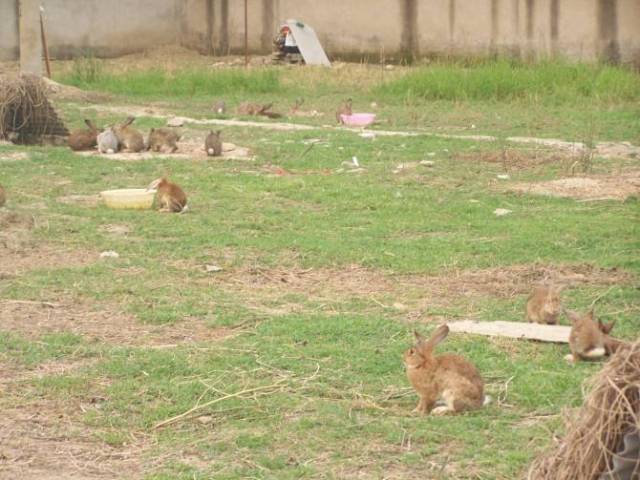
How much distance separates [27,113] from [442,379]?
36.9ft

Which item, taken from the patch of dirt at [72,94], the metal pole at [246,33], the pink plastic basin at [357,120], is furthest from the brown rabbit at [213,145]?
the metal pole at [246,33]

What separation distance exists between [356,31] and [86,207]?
1421 cm

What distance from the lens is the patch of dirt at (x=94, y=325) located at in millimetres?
8117

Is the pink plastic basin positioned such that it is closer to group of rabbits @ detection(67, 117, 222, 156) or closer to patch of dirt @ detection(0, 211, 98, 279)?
group of rabbits @ detection(67, 117, 222, 156)

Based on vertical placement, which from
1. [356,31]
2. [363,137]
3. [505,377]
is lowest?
[505,377]

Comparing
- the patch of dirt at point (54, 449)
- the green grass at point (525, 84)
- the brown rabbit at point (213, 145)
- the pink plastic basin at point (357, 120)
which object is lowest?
the patch of dirt at point (54, 449)

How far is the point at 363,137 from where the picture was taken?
55.3 ft

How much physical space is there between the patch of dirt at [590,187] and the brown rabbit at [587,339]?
585 cm

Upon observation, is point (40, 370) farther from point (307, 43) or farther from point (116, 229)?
point (307, 43)

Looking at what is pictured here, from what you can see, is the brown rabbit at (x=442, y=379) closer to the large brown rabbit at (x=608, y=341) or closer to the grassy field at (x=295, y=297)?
the grassy field at (x=295, y=297)

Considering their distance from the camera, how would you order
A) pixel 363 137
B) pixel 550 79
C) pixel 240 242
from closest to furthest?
pixel 240 242
pixel 363 137
pixel 550 79

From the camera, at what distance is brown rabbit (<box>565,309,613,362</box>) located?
7176mm

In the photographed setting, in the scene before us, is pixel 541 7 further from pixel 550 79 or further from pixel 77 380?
pixel 77 380

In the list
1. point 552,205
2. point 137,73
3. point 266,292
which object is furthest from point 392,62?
point 266,292
